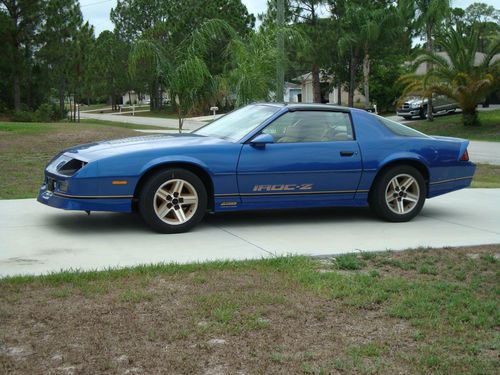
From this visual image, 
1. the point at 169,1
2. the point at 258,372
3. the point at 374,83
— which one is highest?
the point at 169,1

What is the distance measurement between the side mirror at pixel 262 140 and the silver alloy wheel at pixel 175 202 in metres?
0.84

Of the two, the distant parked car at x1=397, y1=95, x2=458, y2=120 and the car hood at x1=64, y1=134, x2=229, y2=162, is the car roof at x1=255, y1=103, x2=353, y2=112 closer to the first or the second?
the car hood at x1=64, y1=134, x2=229, y2=162

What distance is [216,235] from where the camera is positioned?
6.96m

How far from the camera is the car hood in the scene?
22.7 ft

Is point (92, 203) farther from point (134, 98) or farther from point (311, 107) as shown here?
point (134, 98)

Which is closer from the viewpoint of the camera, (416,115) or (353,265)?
(353,265)

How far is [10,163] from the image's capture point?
15062mm

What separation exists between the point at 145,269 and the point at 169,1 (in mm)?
54959

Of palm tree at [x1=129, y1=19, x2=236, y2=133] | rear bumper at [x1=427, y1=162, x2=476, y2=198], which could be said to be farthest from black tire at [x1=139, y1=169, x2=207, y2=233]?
palm tree at [x1=129, y1=19, x2=236, y2=133]

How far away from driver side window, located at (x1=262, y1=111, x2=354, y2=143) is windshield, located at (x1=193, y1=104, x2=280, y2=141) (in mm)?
184

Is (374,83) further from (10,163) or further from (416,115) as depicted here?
(10,163)

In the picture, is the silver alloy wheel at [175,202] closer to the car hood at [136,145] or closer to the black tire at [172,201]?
the black tire at [172,201]

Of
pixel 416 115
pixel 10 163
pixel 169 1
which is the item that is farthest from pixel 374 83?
pixel 10 163

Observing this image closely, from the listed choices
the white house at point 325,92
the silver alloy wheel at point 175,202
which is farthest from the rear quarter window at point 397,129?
the white house at point 325,92
